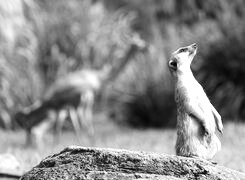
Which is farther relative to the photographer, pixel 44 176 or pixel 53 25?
pixel 53 25

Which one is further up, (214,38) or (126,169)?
(214,38)

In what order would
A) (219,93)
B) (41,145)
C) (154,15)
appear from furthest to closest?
1. (154,15)
2. (219,93)
3. (41,145)

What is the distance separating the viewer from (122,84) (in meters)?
11.4

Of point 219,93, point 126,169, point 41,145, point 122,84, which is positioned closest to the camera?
point 126,169

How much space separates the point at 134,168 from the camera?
3092mm

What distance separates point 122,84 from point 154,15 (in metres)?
7.18

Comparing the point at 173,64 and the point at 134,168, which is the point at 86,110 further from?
the point at 134,168

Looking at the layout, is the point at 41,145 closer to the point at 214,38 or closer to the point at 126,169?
the point at 214,38

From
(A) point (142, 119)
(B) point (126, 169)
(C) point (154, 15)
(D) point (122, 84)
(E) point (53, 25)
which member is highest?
(C) point (154, 15)

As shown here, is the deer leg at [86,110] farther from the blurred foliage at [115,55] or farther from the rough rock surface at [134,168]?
the rough rock surface at [134,168]

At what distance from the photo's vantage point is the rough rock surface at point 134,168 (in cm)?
306

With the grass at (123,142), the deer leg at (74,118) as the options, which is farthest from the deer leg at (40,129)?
the deer leg at (74,118)

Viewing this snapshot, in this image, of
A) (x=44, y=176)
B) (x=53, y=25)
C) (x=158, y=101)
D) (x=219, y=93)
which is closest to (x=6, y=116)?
(x=53, y=25)

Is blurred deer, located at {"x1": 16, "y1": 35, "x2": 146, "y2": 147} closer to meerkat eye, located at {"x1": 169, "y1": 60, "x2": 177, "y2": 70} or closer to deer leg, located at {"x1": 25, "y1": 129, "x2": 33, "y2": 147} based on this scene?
deer leg, located at {"x1": 25, "y1": 129, "x2": 33, "y2": 147}
